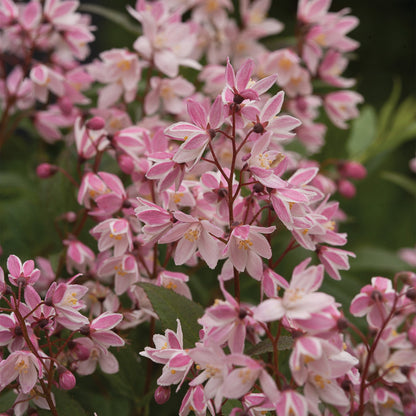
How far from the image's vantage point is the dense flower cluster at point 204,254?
1.62 ft

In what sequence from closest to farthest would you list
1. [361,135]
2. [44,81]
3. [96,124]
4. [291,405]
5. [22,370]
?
[291,405] → [22,370] → [96,124] → [44,81] → [361,135]

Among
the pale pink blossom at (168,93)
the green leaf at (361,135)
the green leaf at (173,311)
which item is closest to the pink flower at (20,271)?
the green leaf at (173,311)

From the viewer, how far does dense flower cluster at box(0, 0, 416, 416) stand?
0.49 metres

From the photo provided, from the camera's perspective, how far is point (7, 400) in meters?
0.65

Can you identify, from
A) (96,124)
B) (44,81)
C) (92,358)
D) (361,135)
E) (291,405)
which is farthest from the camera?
(361,135)

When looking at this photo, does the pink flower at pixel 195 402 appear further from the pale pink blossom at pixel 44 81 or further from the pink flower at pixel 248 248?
the pale pink blossom at pixel 44 81

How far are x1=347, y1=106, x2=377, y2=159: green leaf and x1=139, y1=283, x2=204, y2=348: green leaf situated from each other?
0.67 metres

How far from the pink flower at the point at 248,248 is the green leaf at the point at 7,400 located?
0.29 metres

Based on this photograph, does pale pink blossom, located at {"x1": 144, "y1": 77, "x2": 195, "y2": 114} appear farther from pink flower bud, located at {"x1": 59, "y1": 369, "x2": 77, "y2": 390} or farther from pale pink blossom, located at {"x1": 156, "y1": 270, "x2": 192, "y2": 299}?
pink flower bud, located at {"x1": 59, "y1": 369, "x2": 77, "y2": 390}


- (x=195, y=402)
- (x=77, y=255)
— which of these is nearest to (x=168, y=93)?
(x=77, y=255)

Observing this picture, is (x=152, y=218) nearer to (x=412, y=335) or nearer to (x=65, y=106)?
(x=412, y=335)

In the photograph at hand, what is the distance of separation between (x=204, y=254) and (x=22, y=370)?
0.20 metres

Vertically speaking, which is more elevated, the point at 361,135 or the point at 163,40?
the point at 163,40

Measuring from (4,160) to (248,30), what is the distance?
1.94 ft
